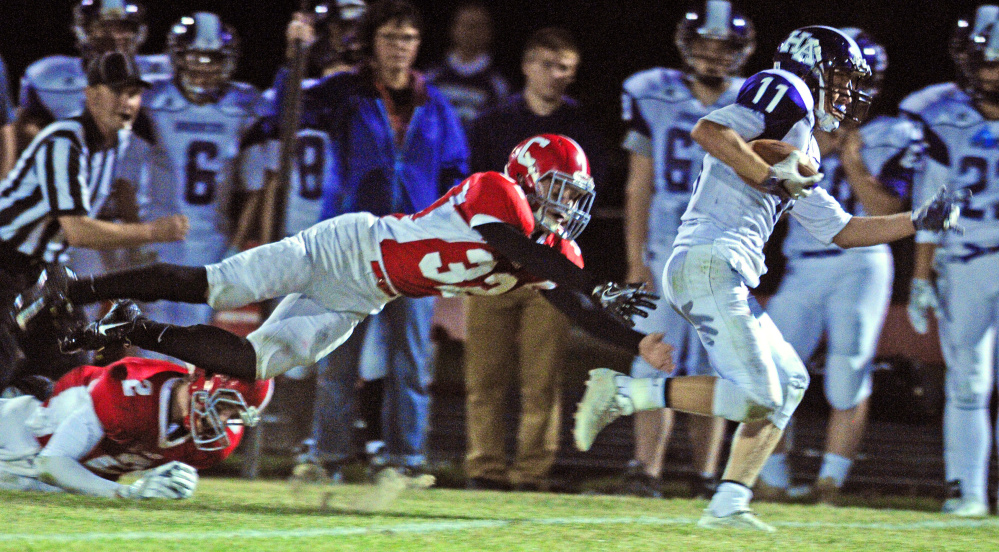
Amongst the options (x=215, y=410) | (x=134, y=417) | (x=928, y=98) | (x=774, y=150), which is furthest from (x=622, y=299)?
(x=928, y=98)

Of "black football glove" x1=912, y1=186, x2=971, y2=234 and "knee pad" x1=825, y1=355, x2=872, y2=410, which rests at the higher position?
"black football glove" x1=912, y1=186, x2=971, y2=234

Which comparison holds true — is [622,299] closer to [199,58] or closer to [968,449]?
[968,449]

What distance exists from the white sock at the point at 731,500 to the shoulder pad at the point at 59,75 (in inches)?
158

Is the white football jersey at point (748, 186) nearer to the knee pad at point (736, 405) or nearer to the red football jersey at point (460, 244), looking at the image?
the knee pad at point (736, 405)

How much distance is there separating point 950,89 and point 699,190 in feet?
6.86

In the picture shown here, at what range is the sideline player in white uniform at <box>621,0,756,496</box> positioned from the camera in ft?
18.0

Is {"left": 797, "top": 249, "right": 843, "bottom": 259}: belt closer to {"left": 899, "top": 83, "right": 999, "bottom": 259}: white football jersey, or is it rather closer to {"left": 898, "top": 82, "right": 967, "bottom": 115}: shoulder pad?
{"left": 899, "top": 83, "right": 999, "bottom": 259}: white football jersey

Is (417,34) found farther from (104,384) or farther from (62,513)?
(62,513)

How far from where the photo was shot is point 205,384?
13.3 ft

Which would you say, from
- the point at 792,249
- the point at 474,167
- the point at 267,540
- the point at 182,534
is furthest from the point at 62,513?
the point at 792,249

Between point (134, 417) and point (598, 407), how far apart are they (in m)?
1.52

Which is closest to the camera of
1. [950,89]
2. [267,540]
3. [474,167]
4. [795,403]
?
[267,540]

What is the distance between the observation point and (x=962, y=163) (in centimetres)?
532

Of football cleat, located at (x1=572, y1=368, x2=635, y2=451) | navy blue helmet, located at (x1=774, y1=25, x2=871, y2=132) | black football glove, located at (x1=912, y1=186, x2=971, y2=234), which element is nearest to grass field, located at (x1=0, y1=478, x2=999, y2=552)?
football cleat, located at (x1=572, y1=368, x2=635, y2=451)
